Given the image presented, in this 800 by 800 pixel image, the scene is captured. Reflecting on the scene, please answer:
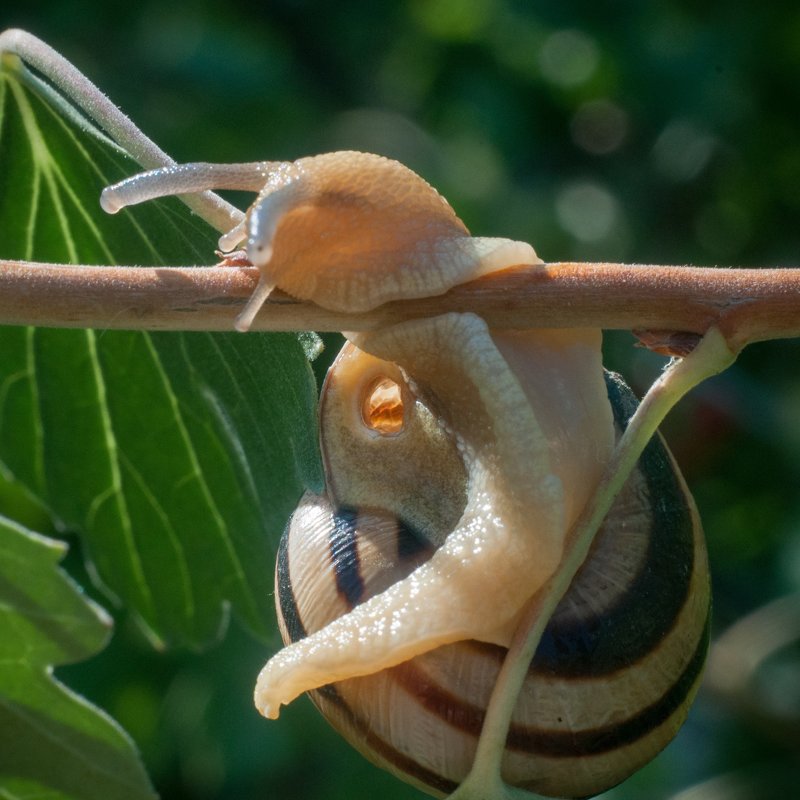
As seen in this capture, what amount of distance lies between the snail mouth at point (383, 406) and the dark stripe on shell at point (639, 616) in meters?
0.22

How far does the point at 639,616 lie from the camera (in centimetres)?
103

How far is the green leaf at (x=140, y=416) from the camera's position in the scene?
1.30 meters

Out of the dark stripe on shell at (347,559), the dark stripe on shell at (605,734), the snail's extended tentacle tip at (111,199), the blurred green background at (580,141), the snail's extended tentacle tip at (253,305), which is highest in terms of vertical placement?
the blurred green background at (580,141)

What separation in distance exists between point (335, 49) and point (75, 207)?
6.41ft

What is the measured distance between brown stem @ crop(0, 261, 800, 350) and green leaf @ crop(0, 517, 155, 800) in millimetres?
435

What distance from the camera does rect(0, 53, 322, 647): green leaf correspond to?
1.30 metres

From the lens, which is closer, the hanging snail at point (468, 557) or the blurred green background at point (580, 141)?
the hanging snail at point (468, 557)

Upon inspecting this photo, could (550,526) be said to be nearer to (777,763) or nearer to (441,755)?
(441,755)

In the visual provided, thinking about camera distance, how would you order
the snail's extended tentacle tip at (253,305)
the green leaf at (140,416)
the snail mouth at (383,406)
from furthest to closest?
the green leaf at (140,416), the snail mouth at (383,406), the snail's extended tentacle tip at (253,305)

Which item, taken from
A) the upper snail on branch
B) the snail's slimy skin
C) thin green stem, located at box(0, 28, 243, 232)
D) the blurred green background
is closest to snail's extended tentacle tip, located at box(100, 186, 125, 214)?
the upper snail on branch

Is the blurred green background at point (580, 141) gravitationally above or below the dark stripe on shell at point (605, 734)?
above

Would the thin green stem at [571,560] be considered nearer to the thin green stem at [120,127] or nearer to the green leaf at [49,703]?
the thin green stem at [120,127]

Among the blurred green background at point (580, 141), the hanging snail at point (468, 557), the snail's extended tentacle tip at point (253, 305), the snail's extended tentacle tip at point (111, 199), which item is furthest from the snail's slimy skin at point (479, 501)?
the blurred green background at point (580, 141)

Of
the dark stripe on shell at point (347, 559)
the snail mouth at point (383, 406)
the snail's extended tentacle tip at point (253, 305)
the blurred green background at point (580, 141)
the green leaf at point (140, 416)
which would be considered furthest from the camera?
the blurred green background at point (580, 141)
